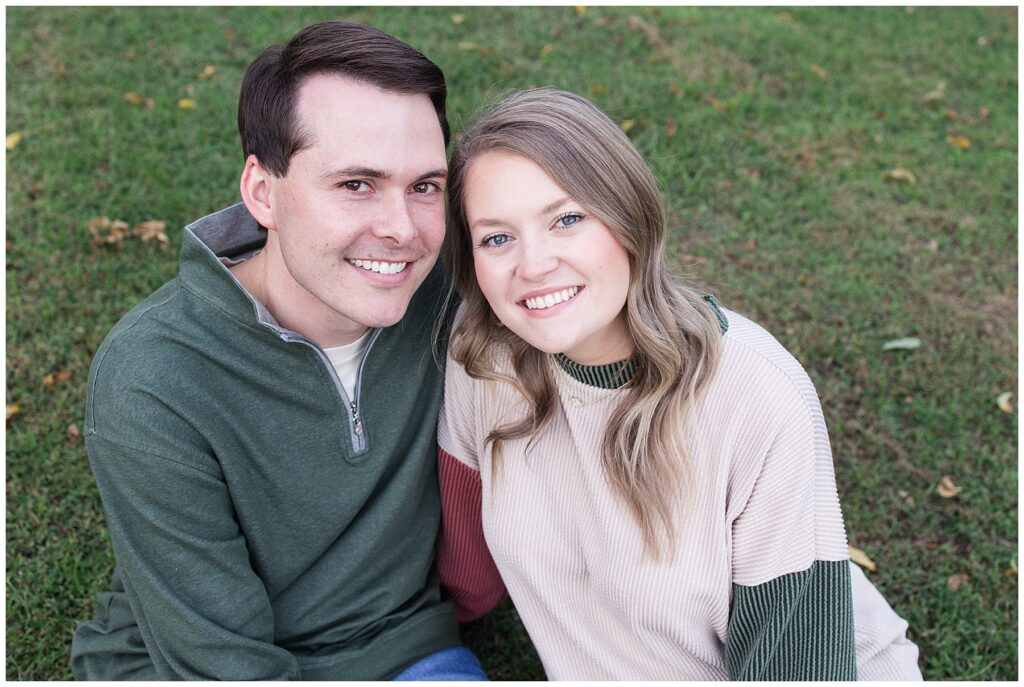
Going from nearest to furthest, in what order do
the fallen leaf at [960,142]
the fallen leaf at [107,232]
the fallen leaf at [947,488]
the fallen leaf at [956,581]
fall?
the fallen leaf at [956,581]
the fallen leaf at [947,488]
the fallen leaf at [107,232]
the fallen leaf at [960,142]

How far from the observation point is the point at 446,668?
8.87 feet

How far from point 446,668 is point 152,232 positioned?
2705 mm

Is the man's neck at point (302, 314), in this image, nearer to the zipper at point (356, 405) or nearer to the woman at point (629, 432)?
the zipper at point (356, 405)

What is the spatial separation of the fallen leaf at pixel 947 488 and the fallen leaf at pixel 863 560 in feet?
1.55

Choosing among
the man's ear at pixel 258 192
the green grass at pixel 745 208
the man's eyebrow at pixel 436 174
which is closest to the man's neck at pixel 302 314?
the man's ear at pixel 258 192

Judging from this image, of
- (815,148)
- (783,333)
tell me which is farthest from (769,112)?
(783,333)

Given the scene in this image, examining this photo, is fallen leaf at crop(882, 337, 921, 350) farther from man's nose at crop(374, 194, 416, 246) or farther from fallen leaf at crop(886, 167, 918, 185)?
man's nose at crop(374, 194, 416, 246)

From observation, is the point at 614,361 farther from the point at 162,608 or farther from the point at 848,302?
the point at 848,302

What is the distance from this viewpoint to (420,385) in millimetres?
2533

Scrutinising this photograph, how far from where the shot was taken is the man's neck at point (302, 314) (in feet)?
7.93

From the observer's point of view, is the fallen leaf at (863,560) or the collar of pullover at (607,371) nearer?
the collar of pullover at (607,371)

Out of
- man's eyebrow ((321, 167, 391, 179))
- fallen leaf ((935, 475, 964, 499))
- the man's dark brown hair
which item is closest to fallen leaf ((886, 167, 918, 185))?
fallen leaf ((935, 475, 964, 499))

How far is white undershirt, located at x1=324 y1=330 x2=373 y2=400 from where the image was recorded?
2445mm

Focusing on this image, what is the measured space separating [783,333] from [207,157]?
123 inches
